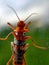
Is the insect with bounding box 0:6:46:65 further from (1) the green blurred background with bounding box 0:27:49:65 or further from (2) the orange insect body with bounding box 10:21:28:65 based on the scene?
(1) the green blurred background with bounding box 0:27:49:65

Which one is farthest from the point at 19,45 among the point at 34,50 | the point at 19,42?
the point at 34,50

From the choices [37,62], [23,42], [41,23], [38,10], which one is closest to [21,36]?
[23,42]

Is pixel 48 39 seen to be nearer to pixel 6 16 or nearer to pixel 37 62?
pixel 37 62

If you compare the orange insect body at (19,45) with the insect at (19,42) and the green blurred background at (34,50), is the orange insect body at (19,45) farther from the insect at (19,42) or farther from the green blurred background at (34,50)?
the green blurred background at (34,50)

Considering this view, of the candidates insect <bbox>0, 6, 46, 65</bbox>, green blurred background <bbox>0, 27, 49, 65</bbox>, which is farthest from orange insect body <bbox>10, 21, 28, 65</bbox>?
green blurred background <bbox>0, 27, 49, 65</bbox>

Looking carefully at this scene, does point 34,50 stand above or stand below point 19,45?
below

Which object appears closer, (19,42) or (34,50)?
(19,42)

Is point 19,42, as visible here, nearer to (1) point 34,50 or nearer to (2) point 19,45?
(2) point 19,45

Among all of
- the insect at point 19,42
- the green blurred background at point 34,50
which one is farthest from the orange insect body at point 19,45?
the green blurred background at point 34,50
